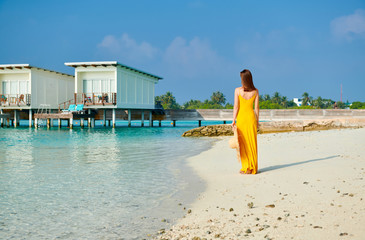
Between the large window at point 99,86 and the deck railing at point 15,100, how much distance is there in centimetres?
615

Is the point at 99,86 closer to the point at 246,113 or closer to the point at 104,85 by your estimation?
the point at 104,85

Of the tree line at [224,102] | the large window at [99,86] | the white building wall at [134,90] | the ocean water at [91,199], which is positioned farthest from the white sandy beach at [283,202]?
the tree line at [224,102]

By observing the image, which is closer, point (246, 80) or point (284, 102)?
point (246, 80)

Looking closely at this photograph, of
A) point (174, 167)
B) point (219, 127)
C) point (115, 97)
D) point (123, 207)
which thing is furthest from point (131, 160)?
point (115, 97)

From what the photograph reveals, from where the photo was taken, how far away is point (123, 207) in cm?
503

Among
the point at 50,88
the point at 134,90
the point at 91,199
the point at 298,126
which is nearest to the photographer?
the point at 91,199

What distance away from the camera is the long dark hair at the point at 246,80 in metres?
6.22

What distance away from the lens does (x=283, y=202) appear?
14.9 feet

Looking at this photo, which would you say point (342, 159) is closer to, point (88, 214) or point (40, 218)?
point (88, 214)

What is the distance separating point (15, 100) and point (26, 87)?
1719mm

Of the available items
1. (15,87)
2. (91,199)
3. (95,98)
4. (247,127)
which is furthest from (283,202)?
(15,87)

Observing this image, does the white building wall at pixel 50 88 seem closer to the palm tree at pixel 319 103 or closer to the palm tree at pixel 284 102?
the palm tree at pixel 284 102

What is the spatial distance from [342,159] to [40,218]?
21.3ft

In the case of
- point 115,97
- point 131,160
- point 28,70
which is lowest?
point 131,160
